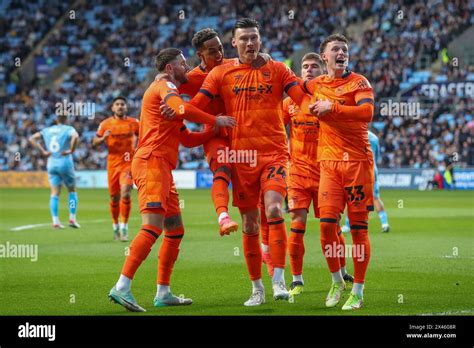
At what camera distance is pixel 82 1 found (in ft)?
178

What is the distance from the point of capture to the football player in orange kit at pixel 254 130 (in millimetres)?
9430

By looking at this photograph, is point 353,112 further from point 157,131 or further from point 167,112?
point 157,131

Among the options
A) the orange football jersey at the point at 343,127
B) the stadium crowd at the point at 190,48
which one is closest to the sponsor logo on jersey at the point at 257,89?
the orange football jersey at the point at 343,127

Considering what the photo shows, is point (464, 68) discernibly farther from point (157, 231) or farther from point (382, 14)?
point (157, 231)

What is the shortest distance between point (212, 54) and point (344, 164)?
6.62 ft

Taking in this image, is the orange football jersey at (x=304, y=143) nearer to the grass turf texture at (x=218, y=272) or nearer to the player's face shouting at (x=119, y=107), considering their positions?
the grass turf texture at (x=218, y=272)

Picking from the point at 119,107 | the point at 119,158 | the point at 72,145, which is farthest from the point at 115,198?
the point at 72,145

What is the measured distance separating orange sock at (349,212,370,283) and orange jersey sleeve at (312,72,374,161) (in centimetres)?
63

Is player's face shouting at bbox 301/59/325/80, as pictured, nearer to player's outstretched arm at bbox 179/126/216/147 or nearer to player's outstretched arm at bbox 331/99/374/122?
player's outstretched arm at bbox 179/126/216/147

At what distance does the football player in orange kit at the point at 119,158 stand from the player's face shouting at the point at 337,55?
326 inches

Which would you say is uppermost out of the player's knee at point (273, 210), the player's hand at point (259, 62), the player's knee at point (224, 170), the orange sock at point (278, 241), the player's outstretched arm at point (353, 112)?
the player's hand at point (259, 62)

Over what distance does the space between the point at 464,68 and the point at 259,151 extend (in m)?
32.3

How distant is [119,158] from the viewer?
17.4 m

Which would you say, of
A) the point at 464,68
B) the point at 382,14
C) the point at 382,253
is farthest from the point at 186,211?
the point at 382,14
